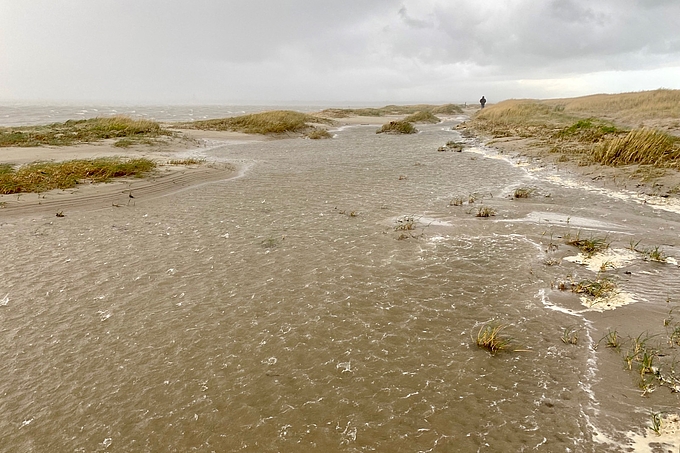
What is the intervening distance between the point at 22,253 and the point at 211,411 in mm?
7145

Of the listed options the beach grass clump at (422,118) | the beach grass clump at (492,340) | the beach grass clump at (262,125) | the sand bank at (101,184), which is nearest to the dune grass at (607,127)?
the beach grass clump at (422,118)

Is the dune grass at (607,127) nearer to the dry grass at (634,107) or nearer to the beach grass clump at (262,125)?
the dry grass at (634,107)

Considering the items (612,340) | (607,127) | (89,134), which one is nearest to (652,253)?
(612,340)

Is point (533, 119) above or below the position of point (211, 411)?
above

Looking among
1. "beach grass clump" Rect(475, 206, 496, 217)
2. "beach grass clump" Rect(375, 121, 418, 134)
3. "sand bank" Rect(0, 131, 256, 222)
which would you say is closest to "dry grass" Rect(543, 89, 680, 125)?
"beach grass clump" Rect(375, 121, 418, 134)

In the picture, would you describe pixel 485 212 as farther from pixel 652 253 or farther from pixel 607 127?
pixel 607 127

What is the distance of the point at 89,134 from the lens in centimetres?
2641

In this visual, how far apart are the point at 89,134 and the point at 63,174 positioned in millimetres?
14884

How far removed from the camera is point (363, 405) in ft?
14.5

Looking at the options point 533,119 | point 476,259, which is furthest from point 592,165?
point 533,119

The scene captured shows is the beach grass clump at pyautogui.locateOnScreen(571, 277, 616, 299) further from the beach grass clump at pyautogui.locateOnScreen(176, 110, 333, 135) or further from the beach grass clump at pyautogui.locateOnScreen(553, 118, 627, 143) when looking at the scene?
the beach grass clump at pyautogui.locateOnScreen(176, 110, 333, 135)

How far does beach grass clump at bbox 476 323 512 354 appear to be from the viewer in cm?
533

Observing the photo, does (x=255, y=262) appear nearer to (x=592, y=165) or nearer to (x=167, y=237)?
(x=167, y=237)

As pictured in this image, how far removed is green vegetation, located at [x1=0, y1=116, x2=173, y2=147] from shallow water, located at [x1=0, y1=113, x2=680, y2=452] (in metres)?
16.3
